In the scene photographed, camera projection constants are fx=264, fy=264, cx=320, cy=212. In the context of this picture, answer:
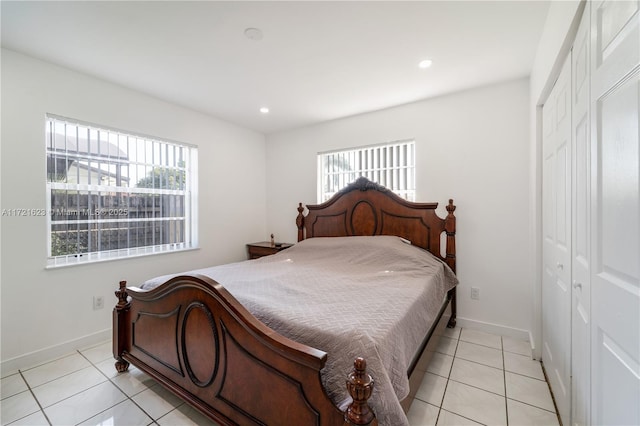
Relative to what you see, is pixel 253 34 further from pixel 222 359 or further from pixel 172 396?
pixel 172 396

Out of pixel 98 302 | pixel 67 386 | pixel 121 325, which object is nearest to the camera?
pixel 67 386

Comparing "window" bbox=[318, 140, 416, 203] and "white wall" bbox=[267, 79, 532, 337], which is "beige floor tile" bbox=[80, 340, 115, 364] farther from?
"white wall" bbox=[267, 79, 532, 337]

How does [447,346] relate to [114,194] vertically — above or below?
below

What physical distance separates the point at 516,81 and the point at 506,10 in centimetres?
109

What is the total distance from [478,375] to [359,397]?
1.58 meters

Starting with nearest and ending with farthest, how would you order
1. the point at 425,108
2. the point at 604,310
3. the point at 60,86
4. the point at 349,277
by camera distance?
the point at 604,310 → the point at 349,277 → the point at 60,86 → the point at 425,108

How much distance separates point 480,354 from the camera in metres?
2.23

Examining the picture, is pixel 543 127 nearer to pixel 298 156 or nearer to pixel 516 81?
pixel 516 81

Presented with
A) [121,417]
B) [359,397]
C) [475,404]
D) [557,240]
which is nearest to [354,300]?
[359,397]

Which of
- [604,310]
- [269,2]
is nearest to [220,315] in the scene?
[604,310]

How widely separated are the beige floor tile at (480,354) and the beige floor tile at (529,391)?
0.53ft

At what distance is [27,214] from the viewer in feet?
7.00

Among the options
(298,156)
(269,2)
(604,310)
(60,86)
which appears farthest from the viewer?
(298,156)

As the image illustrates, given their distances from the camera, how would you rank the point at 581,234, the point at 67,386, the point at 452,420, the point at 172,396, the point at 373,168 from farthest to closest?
the point at 373,168 → the point at 67,386 → the point at 172,396 → the point at 452,420 → the point at 581,234
